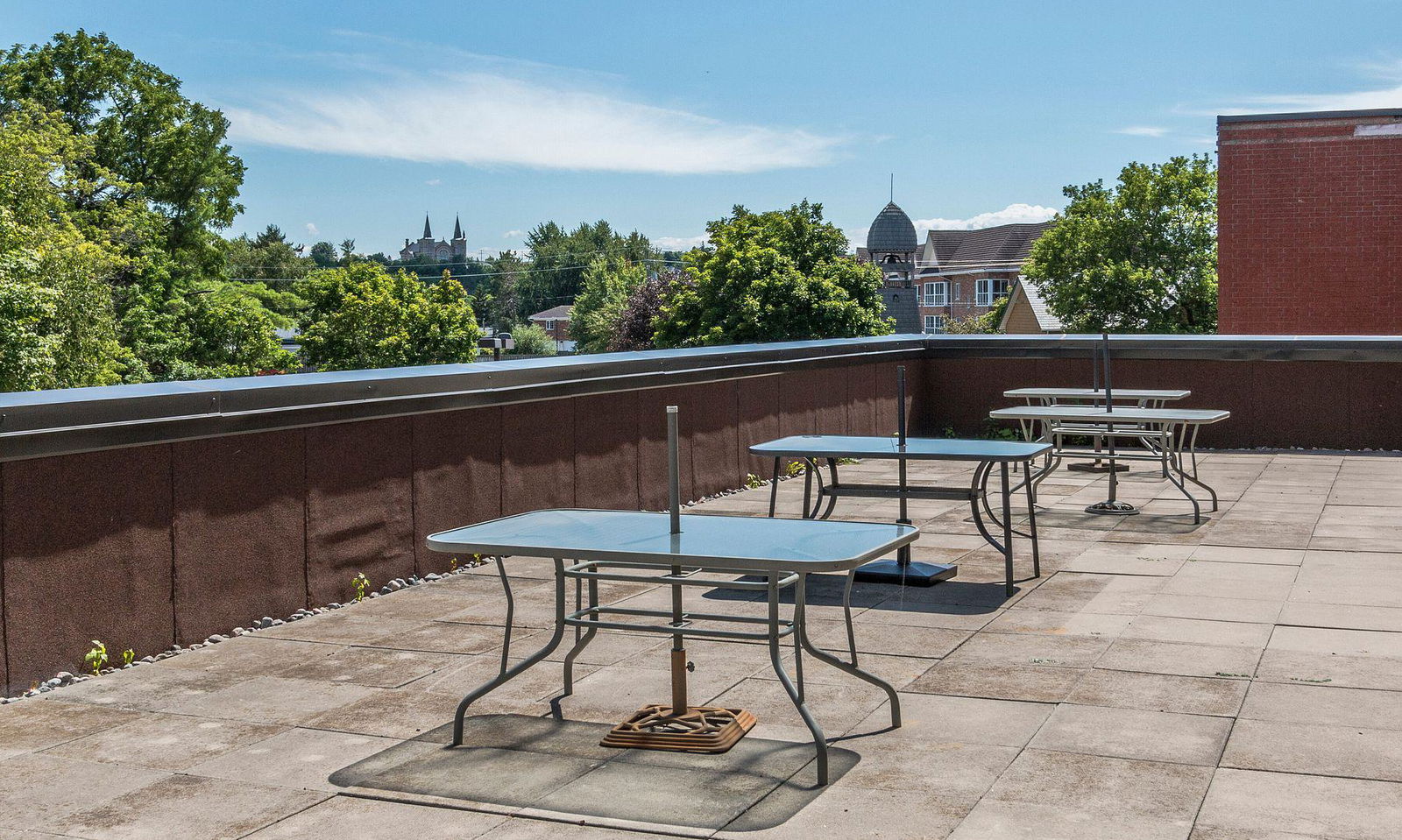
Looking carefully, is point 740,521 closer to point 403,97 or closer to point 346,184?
point 403,97

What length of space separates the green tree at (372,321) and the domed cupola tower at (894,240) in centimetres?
3843

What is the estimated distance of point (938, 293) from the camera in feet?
399

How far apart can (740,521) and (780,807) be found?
135 cm

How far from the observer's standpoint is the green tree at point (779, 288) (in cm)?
A: 5506

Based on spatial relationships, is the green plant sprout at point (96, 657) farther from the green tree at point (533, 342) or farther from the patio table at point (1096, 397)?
the green tree at point (533, 342)

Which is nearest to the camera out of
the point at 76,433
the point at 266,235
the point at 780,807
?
the point at 780,807

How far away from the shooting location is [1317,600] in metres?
7.25

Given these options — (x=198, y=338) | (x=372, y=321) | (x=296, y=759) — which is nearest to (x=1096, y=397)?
(x=296, y=759)

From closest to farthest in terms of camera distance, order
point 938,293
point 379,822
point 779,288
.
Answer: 1. point 379,822
2. point 779,288
3. point 938,293

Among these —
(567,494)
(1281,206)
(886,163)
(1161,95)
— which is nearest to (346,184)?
(886,163)

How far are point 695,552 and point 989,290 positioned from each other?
109m

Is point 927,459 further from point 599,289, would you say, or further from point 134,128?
point 599,289

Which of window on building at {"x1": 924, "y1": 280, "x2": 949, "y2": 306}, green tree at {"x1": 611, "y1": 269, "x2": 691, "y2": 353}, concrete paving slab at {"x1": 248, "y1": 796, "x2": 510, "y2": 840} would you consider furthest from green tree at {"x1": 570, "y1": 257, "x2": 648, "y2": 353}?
concrete paving slab at {"x1": 248, "y1": 796, "x2": 510, "y2": 840}

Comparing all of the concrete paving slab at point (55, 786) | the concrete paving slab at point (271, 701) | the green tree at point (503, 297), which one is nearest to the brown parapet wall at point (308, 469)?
the concrete paving slab at point (271, 701)
